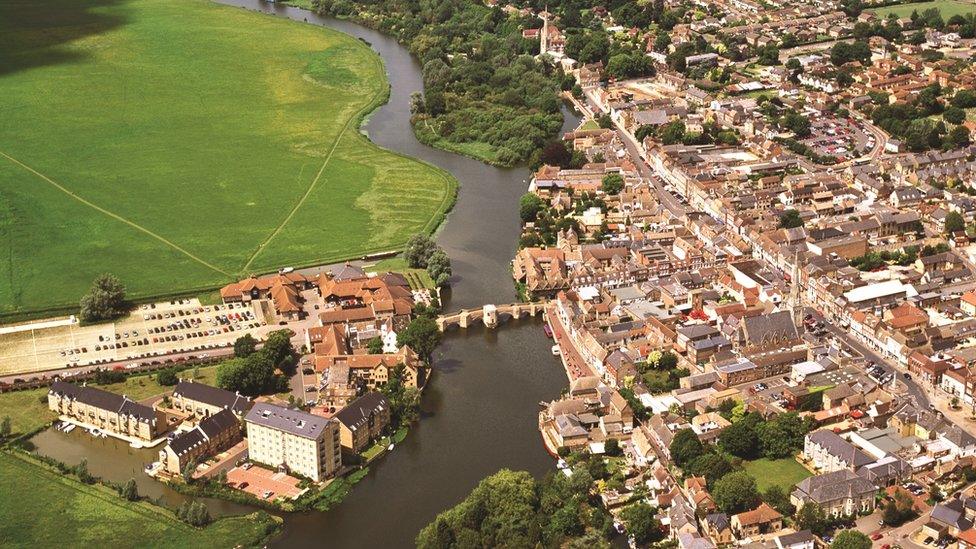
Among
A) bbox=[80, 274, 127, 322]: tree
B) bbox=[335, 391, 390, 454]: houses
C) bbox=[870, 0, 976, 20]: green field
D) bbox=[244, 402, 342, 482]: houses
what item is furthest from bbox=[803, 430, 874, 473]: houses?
bbox=[870, 0, 976, 20]: green field

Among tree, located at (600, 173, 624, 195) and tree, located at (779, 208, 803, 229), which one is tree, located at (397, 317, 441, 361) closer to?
tree, located at (600, 173, 624, 195)

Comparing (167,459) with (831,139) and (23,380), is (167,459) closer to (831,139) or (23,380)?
(23,380)

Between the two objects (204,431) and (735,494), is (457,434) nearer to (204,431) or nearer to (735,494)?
(204,431)

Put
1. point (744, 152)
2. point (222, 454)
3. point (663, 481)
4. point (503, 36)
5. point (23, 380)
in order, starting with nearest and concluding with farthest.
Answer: point (663, 481) < point (222, 454) < point (23, 380) < point (744, 152) < point (503, 36)

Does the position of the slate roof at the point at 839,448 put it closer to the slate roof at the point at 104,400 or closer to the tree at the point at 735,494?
the tree at the point at 735,494

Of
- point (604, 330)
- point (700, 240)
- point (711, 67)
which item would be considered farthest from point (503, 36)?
point (604, 330)

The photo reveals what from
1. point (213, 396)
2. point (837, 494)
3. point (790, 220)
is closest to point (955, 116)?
point (790, 220)

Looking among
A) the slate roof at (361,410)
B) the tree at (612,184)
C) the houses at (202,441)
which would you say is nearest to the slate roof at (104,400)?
the houses at (202,441)
